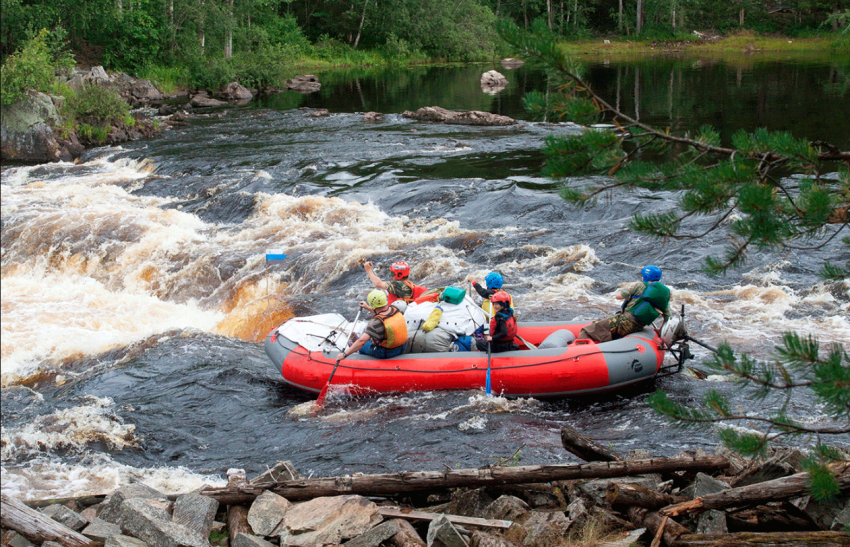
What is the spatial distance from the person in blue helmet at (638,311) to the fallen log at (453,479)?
3.35m

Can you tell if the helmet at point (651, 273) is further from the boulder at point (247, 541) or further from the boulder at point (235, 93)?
the boulder at point (235, 93)

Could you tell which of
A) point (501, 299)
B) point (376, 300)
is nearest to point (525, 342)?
point (501, 299)

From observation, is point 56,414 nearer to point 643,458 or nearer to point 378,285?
point 378,285

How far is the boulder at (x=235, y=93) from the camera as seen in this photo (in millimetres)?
30558

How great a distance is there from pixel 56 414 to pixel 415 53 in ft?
140

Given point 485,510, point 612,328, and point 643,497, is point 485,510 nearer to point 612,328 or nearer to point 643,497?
point 643,497

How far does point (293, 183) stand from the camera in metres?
15.8

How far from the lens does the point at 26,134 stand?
19125 millimetres

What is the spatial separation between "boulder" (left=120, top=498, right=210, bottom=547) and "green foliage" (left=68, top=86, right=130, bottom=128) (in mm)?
19498

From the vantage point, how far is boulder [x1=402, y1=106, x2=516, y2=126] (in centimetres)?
2217

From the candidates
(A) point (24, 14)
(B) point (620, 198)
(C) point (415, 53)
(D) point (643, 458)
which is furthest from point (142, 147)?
(C) point (415, 53)

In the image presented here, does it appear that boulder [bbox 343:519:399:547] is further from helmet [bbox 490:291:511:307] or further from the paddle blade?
helmet [bbox 490:291:511:307]

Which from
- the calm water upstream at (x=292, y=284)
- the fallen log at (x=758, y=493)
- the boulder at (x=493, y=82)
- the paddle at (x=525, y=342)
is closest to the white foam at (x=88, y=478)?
the calm water upstream at (x=292, y=284)

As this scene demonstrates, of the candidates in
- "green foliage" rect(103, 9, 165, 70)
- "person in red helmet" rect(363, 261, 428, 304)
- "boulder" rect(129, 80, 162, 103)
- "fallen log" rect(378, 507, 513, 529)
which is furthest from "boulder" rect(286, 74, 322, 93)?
"fallen log" rect(378, 507, 513, 529)
